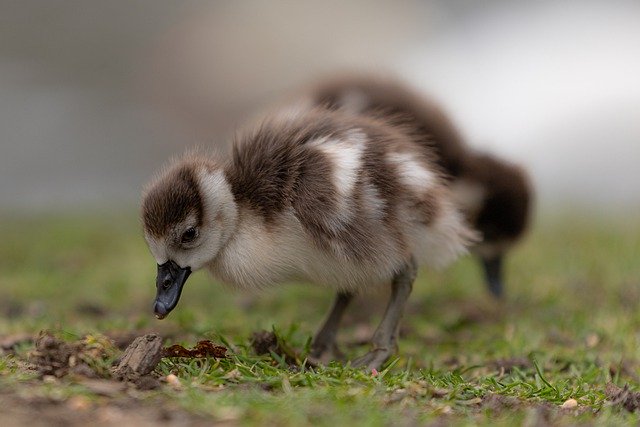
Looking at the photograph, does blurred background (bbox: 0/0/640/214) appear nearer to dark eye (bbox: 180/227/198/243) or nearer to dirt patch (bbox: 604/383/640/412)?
dark eye (bbox: 180/227/198/243)

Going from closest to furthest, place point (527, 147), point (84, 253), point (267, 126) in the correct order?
point (267, 126) < point (84, 253) < point (527, 147)

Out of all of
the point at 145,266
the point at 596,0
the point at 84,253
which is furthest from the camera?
the point at 596,0

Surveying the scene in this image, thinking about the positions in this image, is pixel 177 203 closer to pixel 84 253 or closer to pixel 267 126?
pixel 267 126

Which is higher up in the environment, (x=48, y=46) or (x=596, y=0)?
(x=596, y=0)

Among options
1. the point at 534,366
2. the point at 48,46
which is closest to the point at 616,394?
the point at 534,366

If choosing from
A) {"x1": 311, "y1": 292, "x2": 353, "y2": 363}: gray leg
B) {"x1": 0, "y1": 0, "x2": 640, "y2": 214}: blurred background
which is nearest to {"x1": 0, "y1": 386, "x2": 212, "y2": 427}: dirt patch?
{"x1": 311, "y1": 292, "x2": 353, "y2": 363}: gray leg

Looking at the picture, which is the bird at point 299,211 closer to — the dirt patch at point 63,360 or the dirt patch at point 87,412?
the dirt patch at point 63,360
